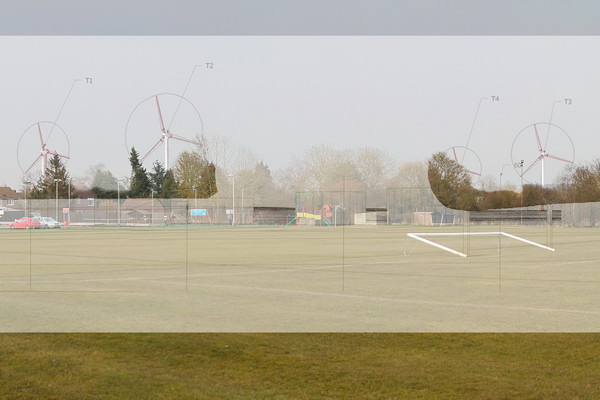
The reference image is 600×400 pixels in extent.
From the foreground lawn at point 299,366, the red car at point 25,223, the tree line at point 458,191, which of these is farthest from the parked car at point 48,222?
the tree line at point 458,191

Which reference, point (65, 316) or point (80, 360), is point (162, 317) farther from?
point (80, 360)

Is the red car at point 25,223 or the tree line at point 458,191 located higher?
the tree line at point 458,191

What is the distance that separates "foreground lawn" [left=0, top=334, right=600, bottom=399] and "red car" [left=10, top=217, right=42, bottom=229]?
10755mm

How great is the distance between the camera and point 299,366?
365 inches

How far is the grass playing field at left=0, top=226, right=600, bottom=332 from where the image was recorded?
38.8 feet

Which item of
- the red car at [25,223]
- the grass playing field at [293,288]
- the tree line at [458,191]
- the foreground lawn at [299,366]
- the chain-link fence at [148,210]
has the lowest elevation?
the foreground lawn at [299,366]

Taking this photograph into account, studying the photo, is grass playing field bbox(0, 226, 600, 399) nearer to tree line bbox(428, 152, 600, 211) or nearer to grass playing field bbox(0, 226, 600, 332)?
grass playing field bbox(0, 226, 600, 332)

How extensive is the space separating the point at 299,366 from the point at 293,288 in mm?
6901

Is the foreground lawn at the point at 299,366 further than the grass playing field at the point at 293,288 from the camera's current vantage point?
No

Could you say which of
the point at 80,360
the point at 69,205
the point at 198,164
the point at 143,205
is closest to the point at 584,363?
the point at 80,360

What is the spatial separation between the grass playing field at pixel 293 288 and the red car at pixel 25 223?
32 cm

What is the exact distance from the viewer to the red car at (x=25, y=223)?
69.9 feet

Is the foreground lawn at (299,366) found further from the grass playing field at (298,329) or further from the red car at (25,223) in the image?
the red car at (25,223)

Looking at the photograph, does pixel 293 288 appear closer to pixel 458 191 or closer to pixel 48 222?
pixel 458 191
